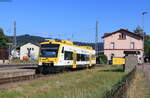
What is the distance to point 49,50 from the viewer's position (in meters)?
30.2

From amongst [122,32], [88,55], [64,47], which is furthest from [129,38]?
[64,47]

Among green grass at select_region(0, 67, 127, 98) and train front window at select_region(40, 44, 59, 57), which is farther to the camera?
train front window at select_region(40, 44, 59, 57)

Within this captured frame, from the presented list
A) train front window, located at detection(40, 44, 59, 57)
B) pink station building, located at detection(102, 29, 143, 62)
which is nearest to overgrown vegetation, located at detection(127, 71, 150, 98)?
train front window, located at detection(40, 44, 59, 57)

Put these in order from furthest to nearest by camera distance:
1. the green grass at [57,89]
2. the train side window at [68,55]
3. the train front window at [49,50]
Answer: the train side window at [68,55] < the train front window at [49,50] < the green grass at [57,89]

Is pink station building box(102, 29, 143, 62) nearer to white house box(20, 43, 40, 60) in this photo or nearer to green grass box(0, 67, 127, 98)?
white house box(20, 43, 40, 60)

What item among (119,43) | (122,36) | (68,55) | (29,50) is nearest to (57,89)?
(68,55)

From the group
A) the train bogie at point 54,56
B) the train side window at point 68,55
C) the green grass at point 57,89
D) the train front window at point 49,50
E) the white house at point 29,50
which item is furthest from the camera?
the white house at point 29,50

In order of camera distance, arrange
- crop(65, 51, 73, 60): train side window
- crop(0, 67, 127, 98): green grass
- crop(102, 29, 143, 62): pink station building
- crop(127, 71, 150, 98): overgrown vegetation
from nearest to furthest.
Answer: crop(0, 67, 127, 98): green grass → crop(127, 71, 150, 98): overgrown vegetation → crop(65, 51, 73, 60): train side window → crop(102, 29, 143, 62): pink station building

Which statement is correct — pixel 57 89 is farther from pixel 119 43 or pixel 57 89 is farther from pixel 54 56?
pixel 119 43

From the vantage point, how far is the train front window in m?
29.7

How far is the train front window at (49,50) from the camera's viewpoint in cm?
2974

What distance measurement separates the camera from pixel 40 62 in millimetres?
29766

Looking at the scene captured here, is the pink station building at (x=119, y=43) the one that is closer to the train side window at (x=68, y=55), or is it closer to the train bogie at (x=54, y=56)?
the train side window at (x=68, y=55)

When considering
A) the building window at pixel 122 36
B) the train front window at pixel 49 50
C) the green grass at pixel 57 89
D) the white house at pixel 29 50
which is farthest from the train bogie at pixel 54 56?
the white house at pixel 29 50
